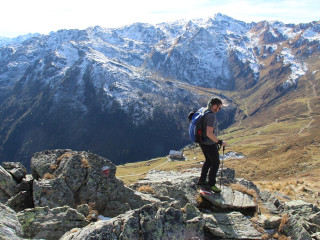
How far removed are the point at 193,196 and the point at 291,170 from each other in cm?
5766

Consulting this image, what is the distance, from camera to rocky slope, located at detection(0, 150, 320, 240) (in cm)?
1218

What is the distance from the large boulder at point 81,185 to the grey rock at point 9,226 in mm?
3222

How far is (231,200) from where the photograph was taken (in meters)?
17.8

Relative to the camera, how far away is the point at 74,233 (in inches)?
462

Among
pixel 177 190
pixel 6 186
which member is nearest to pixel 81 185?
pixel 6 186

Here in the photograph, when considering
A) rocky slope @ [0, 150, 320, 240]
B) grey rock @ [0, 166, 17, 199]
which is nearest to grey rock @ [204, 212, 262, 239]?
rocky slope @ [0, 150, 320, 240]

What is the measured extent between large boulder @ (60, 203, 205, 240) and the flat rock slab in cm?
Result: 419

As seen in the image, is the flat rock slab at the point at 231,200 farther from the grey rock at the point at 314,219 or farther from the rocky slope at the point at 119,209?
the grey rock at the point at 314,219

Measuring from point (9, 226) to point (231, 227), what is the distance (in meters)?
10.8

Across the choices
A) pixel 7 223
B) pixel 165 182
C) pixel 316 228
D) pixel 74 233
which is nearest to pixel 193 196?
pixel 165 182

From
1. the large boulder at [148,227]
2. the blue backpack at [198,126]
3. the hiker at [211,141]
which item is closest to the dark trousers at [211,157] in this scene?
the hiker at [211,141]

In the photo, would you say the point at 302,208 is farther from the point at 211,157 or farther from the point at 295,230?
the point at 211,157

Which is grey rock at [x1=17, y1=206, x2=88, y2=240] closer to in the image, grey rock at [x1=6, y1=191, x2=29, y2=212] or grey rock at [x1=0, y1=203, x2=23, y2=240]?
grey rock at [x1=0, y1=203, x2=23, y2=240]

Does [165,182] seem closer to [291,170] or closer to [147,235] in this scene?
[147,235]
